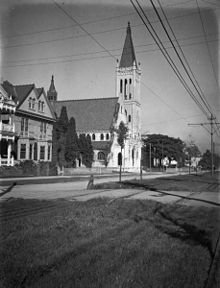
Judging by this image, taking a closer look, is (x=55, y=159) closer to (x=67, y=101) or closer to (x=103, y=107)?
(x=103, y=107)

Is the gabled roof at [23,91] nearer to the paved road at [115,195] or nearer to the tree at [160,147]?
the paved road at [115,195]

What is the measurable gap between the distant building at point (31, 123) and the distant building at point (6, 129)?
3.14 feet

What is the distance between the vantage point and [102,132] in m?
81.1

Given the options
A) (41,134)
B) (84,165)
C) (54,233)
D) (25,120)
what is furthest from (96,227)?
(84,165)

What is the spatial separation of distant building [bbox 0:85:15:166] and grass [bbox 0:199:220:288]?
95.7 ft

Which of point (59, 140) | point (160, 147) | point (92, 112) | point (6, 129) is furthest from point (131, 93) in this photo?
point (6, 129)

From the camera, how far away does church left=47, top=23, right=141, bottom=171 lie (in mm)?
78812

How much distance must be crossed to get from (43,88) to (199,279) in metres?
45.6

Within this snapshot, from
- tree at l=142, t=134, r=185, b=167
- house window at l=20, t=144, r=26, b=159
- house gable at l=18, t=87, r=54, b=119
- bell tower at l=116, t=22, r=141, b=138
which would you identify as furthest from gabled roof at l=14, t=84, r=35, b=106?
tree at l=142, t=134, r=185, b=167

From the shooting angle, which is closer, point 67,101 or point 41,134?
point 41,134

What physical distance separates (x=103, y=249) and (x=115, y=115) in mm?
78059

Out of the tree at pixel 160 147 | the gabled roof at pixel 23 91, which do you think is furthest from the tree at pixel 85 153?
the tree at pixel 160 147

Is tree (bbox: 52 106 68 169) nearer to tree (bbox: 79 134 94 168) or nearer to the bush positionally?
tree (bbox: 79 134 94 168)

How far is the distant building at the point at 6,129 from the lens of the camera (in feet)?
125
